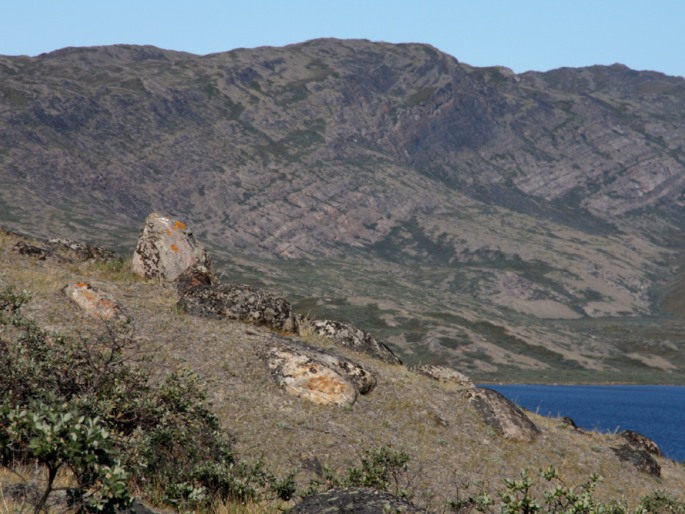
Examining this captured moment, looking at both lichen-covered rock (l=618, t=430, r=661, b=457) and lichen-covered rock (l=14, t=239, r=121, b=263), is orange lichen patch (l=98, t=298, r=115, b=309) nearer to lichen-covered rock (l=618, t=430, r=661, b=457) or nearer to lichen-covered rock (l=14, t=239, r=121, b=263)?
lichen-covered rock (l=14, t=239, r=121, b=263)

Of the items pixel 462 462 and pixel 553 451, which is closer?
pixel 462 462

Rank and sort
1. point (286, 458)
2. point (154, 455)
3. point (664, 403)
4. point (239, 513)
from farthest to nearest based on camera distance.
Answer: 1. point (664, 403)
2. point (286, 458)
3. point (154, 455)
4. point (239, 513)

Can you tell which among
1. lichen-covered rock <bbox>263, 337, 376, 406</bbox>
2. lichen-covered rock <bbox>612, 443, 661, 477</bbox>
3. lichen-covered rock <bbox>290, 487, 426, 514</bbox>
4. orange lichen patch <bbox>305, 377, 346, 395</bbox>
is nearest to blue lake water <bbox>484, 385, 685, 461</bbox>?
lichen-covered rock <bbox>612, 443, 661, 477</bbox>

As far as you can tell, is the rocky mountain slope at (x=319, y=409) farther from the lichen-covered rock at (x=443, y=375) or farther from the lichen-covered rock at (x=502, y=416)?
the lichen-covered rock at (x=443, y=375)

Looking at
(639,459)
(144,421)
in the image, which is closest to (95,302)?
(144,421)

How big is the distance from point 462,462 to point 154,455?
1251 cm

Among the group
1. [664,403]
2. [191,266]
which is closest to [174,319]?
[191,266]

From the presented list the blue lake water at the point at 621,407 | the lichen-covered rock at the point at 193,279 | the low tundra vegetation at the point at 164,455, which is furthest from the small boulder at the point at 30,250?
the blue lake water at the point at 621,407

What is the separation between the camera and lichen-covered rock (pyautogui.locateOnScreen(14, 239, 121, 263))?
30.3 meters

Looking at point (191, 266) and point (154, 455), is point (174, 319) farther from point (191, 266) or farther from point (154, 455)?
point (154, 455)

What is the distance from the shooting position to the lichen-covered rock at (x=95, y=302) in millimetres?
23469

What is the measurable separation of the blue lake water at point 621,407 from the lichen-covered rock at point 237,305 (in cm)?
5582

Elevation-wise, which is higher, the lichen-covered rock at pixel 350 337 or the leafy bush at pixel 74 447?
the leafy bush at pixel 74 447

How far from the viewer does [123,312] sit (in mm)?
24188
